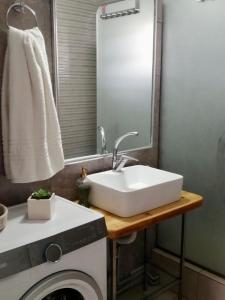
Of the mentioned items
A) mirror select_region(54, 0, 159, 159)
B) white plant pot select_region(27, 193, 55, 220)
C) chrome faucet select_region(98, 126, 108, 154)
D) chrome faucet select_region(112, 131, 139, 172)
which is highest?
mirror select_region(54, 0, 159, 159)

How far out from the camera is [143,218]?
1574mm

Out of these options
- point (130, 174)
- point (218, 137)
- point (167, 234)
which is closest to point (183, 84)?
point (218, 137)

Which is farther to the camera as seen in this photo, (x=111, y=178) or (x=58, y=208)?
(x=111, y=178)

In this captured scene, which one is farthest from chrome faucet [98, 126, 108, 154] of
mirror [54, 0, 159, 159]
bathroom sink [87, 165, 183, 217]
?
bathroom sink [87, 165, 183, 217]

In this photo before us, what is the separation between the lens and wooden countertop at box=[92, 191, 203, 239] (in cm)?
147

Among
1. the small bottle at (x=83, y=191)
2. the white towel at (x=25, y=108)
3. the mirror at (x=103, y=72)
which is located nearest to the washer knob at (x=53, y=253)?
the white towel at (x=25, y=108)

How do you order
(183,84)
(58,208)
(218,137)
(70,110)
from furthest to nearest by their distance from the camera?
(183,84) < (218,137) < (70,110) < (58,208)

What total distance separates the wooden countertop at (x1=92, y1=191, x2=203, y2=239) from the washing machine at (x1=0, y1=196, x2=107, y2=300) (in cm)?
9

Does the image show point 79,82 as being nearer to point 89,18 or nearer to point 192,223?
point 89,18

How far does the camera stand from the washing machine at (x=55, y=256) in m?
1.13

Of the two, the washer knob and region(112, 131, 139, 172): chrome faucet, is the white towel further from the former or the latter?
region(112, 131, 139, 172): chrome faucet

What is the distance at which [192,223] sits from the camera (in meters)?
2.18

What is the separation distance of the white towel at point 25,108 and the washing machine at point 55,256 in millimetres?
223

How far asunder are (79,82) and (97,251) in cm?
98
